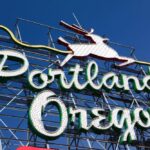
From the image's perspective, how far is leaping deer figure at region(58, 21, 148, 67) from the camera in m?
23.4

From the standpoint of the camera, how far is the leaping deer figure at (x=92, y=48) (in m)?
23.4

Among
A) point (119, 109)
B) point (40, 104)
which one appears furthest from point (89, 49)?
point (40, 104)

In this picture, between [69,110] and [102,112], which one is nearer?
[69,110]

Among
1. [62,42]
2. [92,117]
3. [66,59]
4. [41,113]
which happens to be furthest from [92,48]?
[41,113]

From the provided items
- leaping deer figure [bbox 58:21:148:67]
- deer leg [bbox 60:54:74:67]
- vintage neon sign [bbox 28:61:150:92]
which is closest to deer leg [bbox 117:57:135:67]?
leaping deer figure [bbox 58:21:148:67]

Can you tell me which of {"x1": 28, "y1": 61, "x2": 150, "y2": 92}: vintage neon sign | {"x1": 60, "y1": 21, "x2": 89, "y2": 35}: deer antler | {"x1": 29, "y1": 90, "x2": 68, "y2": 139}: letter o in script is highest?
{"x1": 60, "y1": 21, "x2": 89, "y2": 35}: deer antler

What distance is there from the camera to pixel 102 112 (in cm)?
2178

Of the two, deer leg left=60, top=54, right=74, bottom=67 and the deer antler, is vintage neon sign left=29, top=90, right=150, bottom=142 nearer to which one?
deer leg left=60, top=54, right=74, bottom=67

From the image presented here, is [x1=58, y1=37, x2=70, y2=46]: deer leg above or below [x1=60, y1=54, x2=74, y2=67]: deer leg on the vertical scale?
above

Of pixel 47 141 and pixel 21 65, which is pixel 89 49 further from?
pixel 47 141

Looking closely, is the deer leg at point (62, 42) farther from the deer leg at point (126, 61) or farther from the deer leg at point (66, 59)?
the deer leg at point (126, 61)

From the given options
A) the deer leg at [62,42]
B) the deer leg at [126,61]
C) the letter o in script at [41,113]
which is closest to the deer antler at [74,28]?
the deer leg at [62,42]

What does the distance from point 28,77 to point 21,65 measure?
78cm

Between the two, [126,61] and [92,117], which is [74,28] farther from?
[92,117]
